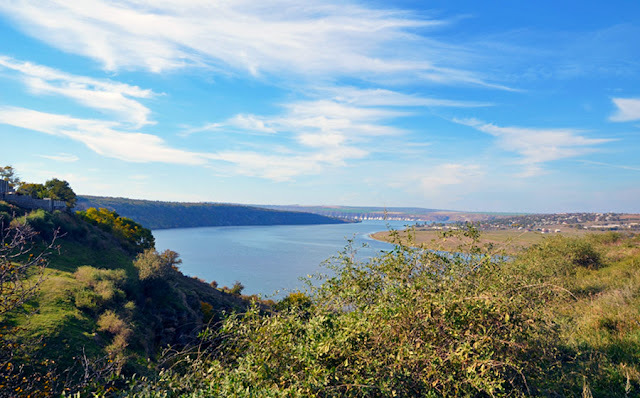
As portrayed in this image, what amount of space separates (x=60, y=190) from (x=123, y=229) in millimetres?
8351

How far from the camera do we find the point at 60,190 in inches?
1644

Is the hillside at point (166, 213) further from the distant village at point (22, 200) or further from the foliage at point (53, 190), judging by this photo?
the distant village at point (22, 200)

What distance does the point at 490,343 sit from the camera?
3.41m

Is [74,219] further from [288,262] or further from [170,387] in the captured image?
[288,262]

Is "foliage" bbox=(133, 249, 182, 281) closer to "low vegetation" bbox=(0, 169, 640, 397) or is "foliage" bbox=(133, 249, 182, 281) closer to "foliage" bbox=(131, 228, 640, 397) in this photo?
"low vegetation" bbox=(0, 169, 640, 397)

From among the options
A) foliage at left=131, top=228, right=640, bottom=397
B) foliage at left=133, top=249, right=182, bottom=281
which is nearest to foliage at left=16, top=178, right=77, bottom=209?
foliage at left=133, top=249, right=182, bottom=281

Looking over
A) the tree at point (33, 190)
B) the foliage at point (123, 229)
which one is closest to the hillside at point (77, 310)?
the foliage at point (123, 229)

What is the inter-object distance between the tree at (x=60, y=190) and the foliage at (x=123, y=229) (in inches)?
79.3

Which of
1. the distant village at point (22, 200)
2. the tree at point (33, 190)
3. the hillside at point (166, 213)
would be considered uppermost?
the tree at point (33, 190)

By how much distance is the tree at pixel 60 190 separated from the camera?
1601 inches

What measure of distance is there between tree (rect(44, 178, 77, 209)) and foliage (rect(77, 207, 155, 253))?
79.3 inches

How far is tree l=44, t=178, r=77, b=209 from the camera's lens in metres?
40.7

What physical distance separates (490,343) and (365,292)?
1.39 metres

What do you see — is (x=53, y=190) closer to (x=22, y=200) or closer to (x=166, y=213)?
(x=22, y=200)
